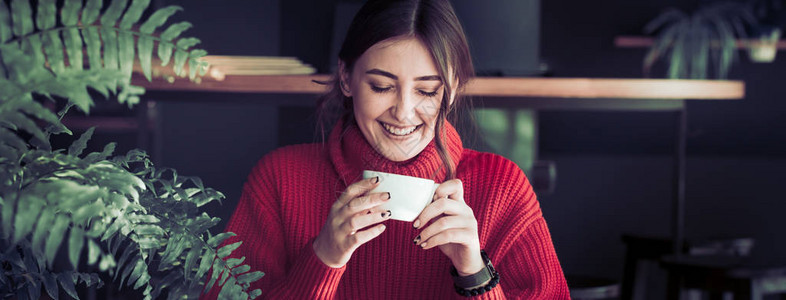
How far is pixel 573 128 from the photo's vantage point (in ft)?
14.8

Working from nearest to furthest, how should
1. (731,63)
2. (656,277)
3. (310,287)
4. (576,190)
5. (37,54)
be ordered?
(37,54) < (310,287) < (656,277) < (576,190) < (731,63)

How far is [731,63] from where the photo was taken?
4488 millimetres

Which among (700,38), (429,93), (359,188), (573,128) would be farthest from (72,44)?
(573,128)

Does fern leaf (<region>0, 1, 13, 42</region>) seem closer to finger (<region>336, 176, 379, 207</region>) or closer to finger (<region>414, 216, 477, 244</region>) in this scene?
finger (<region>336, 176, 379, 207</region>)

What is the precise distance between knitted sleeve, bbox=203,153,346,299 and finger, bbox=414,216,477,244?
152 millimetres

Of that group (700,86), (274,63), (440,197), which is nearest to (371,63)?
(440,197)

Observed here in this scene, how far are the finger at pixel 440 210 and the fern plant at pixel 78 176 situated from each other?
0.77 feet

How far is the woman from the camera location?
40.1 inches

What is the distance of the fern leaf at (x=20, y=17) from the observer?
529 mm

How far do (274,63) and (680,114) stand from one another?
1271 mm

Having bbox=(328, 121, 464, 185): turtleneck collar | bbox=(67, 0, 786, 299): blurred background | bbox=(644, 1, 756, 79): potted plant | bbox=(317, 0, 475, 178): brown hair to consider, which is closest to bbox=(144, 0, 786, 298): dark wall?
bbox=(67, 0, 786, 299): blurred background

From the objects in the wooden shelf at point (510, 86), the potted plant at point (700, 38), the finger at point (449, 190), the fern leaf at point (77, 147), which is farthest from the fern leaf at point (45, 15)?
the potted plant at point (700, 38)

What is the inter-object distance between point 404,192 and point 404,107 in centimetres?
29

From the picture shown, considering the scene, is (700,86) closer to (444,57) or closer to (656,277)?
(444,57)
